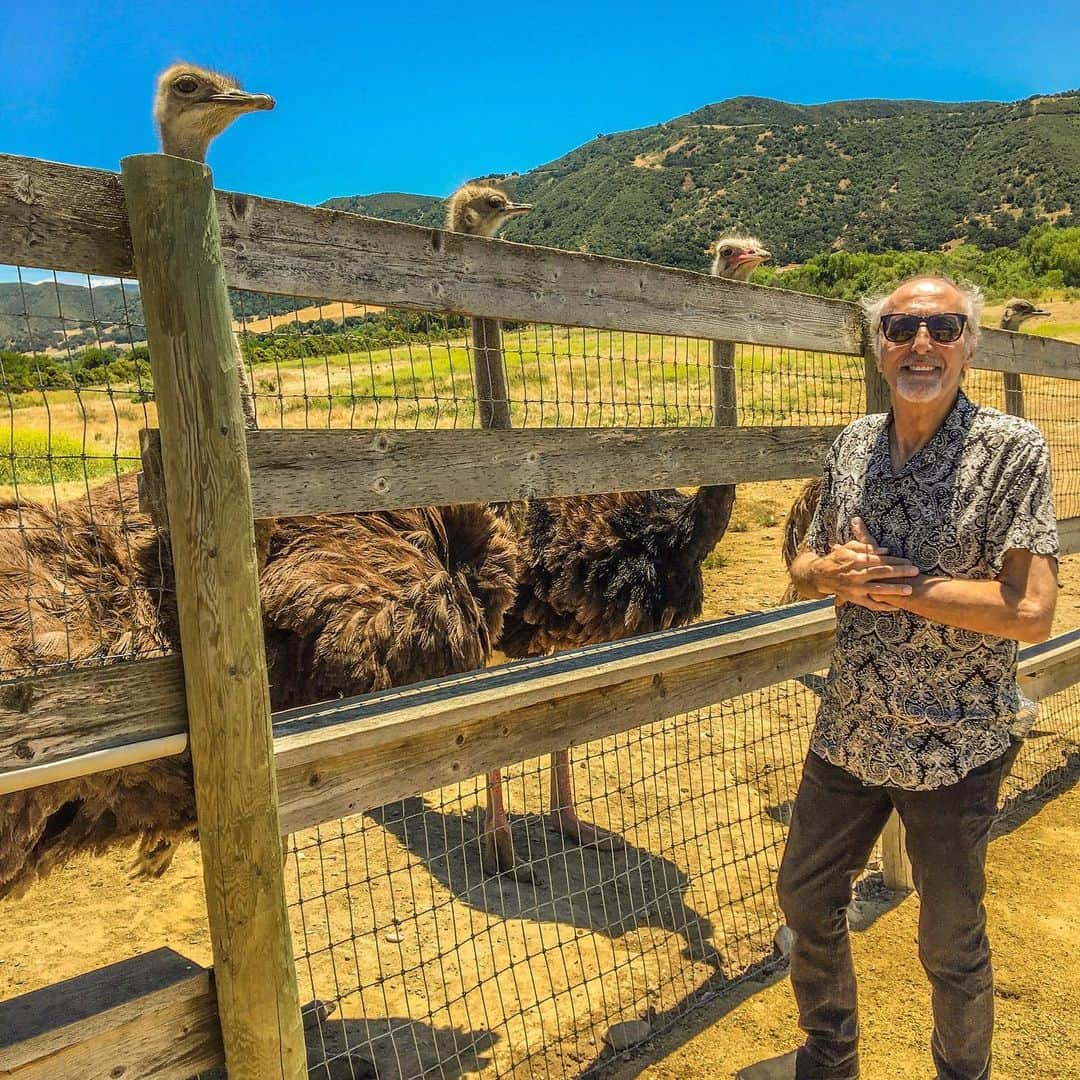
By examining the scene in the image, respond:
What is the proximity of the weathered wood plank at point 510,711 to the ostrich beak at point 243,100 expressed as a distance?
2.49m

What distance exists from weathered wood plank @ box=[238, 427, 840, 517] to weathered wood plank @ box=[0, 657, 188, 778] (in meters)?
0.41

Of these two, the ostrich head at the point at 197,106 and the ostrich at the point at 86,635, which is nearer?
the ostrich at the point at 86,635

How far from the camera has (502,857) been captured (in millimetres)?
4645

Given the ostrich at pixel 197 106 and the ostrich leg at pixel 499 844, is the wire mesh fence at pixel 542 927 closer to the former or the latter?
the ostrich leg at pixel 499 844

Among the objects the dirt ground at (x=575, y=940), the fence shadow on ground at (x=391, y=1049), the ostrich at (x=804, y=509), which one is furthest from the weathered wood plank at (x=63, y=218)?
the ostrich at (x=804, y=509)

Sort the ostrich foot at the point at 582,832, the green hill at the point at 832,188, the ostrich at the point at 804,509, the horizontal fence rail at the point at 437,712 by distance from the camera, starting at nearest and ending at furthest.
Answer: the horizontal fence rail at the point at 437,712 < the ostrich foot at the point at 582,832 < the ostrich at the point at 804,509 < the green hill at the point at 832,188

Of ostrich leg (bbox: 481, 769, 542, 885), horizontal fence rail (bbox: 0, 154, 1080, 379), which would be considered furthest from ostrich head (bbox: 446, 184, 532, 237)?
ostrich leg (bbox: 481, 769, 542, 885)

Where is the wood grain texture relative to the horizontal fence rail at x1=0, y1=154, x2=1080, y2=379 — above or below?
below

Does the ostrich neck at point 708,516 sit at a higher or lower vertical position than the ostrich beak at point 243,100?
lower

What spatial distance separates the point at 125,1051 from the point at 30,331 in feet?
4.12

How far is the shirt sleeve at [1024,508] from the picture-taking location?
7.49ft

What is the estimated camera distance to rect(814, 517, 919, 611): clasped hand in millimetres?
2367

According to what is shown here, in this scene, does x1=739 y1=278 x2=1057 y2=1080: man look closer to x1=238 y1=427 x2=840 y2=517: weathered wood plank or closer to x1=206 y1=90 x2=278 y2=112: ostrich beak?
x1=238 y1=427 x2=840 y2=517: weathered wood plank

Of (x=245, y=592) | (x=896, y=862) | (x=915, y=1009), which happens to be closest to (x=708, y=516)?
(x=896, y=862)
